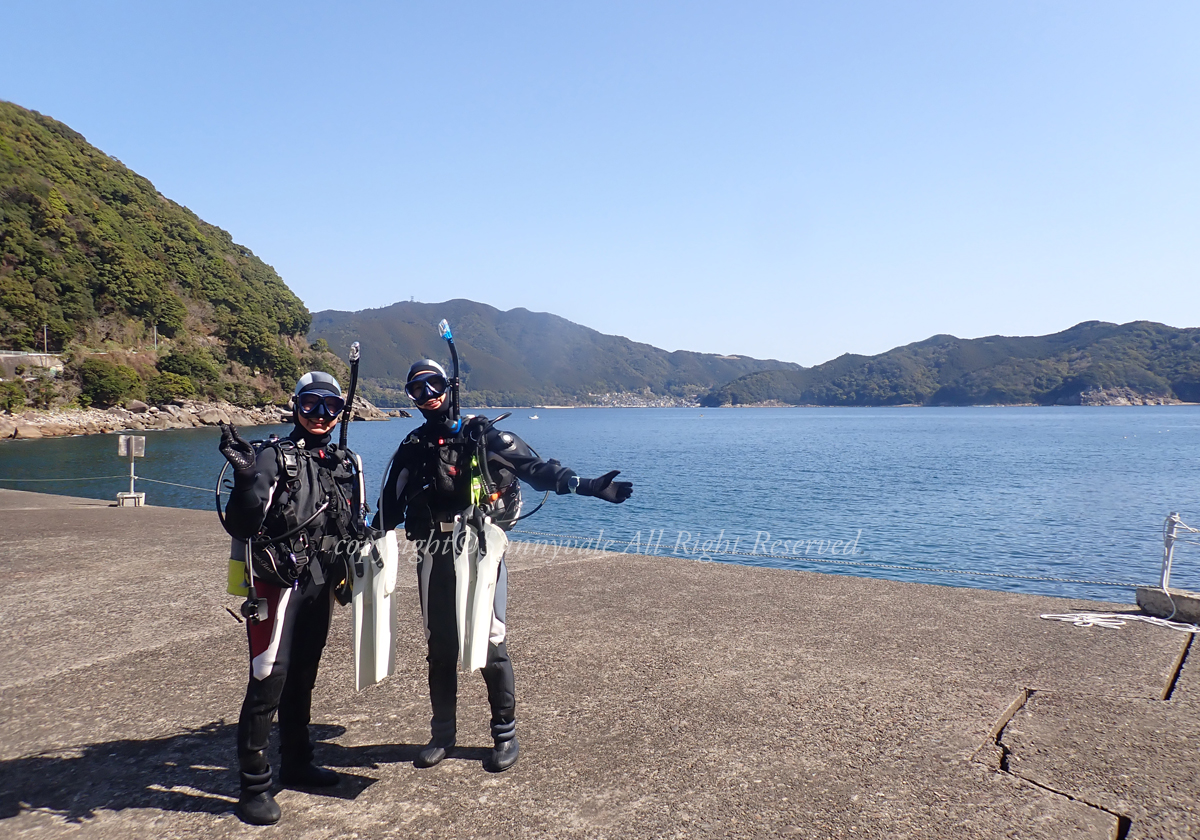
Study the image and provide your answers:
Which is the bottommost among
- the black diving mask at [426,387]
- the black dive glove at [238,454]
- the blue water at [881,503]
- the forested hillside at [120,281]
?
the blue water at [881,503]

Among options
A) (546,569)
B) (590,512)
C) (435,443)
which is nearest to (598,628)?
(546,569)

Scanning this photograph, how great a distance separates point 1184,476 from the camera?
46.7m

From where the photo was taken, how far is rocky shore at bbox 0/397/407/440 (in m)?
67.9

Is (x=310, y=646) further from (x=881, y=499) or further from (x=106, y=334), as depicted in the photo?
(x=106, y=334)

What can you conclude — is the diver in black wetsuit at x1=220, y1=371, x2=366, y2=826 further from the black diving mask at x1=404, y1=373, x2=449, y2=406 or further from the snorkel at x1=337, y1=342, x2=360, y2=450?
the black diving mask at x1=404, y1=373, x2=449, y2=406

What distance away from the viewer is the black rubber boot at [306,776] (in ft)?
11.4

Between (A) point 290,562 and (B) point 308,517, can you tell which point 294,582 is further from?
(B) point 308,517

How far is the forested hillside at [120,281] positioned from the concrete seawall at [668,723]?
94.4 metres

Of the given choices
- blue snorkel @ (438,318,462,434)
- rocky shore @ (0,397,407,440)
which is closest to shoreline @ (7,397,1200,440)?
rocky shore @ (0,397,407,440)

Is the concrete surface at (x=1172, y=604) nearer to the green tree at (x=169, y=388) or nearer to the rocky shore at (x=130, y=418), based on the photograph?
the rocky shore at (x=130, y=418)

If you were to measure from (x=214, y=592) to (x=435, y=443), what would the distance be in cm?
489

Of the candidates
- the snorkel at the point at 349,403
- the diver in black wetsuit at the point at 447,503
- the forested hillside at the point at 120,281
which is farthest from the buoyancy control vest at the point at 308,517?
the forested hillside at the point at 120,281

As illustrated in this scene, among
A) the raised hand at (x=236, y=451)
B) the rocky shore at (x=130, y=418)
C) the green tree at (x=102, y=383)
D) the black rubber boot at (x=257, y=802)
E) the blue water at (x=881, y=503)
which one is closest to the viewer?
the raised hand at (x=236, y=451)

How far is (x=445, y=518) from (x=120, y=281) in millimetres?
118253
